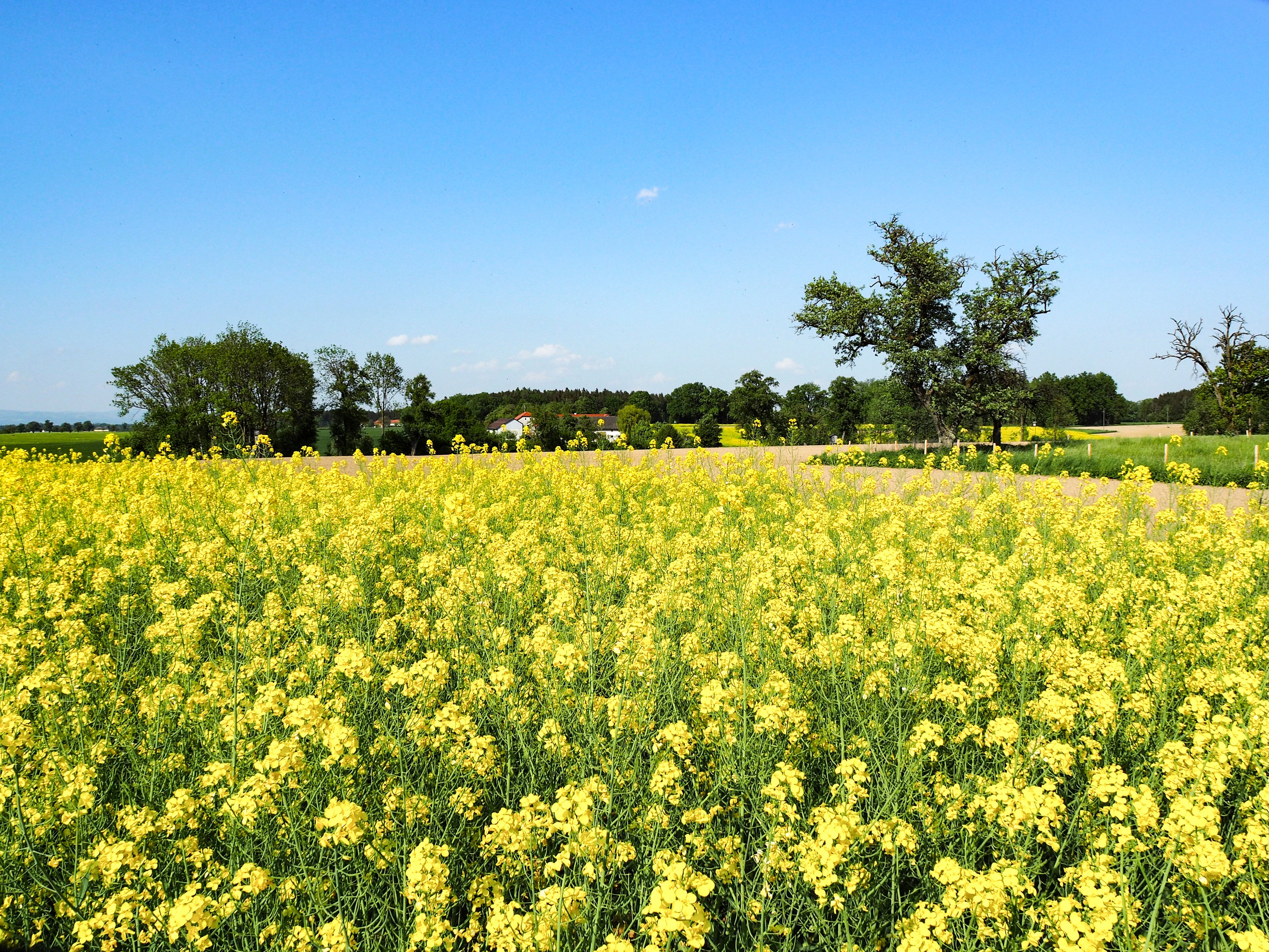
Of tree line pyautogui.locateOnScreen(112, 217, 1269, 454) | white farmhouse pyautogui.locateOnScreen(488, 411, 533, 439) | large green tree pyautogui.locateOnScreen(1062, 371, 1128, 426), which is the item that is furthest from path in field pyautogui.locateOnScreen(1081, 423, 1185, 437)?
white farmhouse pyautogui.locateOnScreen(488, 411, 533, 439)

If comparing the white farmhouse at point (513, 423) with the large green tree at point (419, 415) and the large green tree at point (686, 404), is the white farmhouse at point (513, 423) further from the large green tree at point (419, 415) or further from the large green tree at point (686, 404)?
the large green tree at point (686, 404)

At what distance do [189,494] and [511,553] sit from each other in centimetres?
582

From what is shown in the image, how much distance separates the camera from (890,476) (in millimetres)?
14758

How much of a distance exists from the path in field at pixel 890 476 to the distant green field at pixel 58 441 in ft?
80.4

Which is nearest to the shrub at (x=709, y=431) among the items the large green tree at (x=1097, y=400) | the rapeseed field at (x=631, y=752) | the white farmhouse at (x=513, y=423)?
the white farmhouse at (x=513, y=423)

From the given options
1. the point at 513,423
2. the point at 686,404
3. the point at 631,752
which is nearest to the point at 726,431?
the point at 513,423

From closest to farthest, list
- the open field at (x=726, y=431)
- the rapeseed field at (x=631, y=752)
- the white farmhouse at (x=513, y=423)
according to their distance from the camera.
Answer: the rapeseed field at (x=631, y=752), the open field at (x=726, y=431), the white farmhouse at (x=513, y=423)

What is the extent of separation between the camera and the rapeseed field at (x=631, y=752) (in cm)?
206

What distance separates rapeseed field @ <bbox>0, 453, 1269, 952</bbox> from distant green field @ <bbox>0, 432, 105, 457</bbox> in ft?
102

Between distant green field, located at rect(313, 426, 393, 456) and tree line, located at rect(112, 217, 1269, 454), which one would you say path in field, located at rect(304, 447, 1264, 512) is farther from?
distant green field, located at rect(313, 426, 393, 456)

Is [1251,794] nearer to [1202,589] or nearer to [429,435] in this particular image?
[1202,589]

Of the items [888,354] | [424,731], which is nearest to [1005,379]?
[888,354]

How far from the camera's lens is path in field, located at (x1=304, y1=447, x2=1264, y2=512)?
9898mm

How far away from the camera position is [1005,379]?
2603 cm
